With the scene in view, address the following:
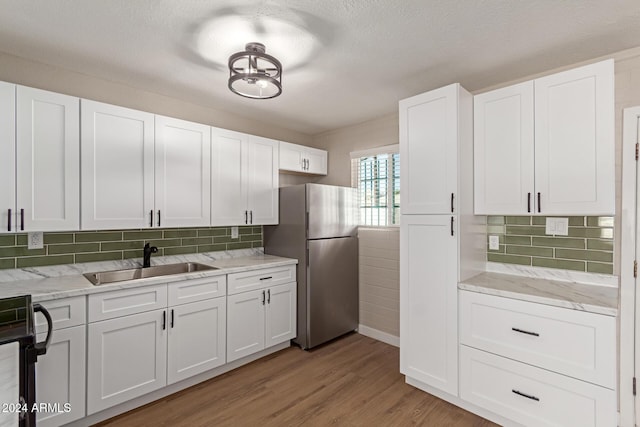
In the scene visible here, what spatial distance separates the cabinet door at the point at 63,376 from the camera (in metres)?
1.88

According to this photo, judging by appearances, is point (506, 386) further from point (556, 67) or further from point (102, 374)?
point (102, 374)

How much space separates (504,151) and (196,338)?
287cm

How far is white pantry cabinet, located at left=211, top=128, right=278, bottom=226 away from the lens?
301 cm

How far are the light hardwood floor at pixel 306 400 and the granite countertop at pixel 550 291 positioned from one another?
0.93m

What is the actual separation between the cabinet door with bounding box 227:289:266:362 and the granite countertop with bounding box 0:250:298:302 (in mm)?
280

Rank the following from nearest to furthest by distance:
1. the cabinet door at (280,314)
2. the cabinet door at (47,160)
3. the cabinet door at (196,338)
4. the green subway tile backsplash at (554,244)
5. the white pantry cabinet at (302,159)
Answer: the cabinet door at (47,160)
the green subway tile backsplash at (554,244)
the cabinet door at (196,338)
the cabinet door at (280,314)
the white pantry cabinet at (302,159)

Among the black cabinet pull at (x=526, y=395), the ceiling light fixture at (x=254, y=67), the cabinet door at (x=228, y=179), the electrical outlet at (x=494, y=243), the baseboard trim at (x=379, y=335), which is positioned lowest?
the baseboard trim at (x=379, y=335)

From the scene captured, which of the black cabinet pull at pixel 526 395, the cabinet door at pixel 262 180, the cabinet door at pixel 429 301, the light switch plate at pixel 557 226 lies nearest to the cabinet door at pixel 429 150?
the cabinet door at pixel 429 301

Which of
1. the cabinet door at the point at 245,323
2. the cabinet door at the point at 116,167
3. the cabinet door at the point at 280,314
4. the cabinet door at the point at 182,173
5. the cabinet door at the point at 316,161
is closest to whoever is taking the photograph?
the cabinet door at the point at 116,167

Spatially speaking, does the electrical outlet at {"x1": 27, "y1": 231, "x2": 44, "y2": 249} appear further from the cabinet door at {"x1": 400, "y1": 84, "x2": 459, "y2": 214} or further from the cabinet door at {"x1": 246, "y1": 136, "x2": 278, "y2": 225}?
the cabinet door at {"x1": 400, "y1": 84, "x2": 459, "y2": 214}

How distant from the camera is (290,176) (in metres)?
4.07

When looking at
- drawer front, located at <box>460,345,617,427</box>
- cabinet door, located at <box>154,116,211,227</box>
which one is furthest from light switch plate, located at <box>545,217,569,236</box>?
cabinet door, located at <box>154,116,211,227</box>

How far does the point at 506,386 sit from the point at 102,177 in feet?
10.6

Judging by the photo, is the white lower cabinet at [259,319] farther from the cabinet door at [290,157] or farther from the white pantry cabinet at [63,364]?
the cabinet door at [290,157]
